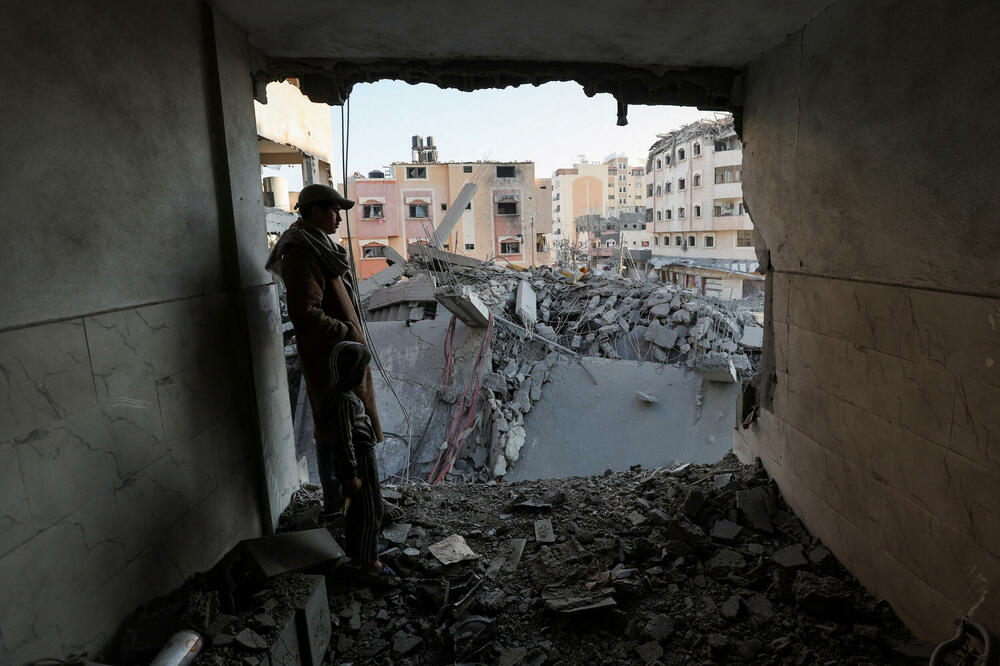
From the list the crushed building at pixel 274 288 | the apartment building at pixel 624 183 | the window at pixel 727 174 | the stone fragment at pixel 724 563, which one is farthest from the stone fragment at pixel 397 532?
the apartment building at pixel 624 183

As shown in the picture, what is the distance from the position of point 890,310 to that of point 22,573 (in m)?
3.71

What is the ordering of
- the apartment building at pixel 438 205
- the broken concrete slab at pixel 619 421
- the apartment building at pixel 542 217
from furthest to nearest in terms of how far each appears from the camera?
the apartment building at pixel 542 217
the apartment building at pixel 438 205
the broken concrete slab at pixel 619 421

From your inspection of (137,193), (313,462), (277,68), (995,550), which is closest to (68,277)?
(137,193)

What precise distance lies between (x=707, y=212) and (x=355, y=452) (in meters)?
Answer: 33.9

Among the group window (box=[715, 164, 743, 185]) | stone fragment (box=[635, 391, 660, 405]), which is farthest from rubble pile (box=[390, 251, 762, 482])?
window (box=[715, 164, 743, 185])

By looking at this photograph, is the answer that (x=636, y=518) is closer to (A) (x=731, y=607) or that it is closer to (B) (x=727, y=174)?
(A) (x=731, y=607)

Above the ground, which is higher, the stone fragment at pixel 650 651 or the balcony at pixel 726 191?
the balcony at pixel 726 191

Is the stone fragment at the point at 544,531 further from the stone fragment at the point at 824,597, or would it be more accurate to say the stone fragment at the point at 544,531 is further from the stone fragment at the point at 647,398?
the stone fragment at the point at 647,398

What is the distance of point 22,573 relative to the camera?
183 cm

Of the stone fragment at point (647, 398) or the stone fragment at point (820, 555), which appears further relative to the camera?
the stone fragment at point (647, 398)

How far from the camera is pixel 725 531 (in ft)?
11.6

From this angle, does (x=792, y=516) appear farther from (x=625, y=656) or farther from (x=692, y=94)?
(x=692, y=94)

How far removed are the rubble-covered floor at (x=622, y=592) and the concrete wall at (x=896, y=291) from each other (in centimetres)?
A: 30

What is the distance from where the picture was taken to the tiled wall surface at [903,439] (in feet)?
7.23
